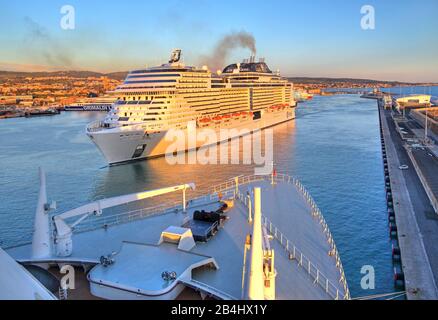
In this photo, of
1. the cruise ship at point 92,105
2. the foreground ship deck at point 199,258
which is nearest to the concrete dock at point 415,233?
the foreground ship deck at point 199,258

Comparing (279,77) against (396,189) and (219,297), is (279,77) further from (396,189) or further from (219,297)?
(219,297)

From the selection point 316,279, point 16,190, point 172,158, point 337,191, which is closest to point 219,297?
point 316,279

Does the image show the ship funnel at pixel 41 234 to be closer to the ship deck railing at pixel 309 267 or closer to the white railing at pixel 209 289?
the white railing at pixel 209 289

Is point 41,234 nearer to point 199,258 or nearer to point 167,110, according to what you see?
point 199,258

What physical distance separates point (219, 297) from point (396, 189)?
19849mm

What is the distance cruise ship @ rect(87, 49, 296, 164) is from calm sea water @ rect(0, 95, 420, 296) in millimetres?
2028

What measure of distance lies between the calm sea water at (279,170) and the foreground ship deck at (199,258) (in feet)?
11.8

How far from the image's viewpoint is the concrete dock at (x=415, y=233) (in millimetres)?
13031

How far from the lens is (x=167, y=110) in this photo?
4028cm

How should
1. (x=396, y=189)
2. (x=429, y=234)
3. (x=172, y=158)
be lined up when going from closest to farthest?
(x=429, y=234)
(x=396, y=189)
(x=172, y=158)

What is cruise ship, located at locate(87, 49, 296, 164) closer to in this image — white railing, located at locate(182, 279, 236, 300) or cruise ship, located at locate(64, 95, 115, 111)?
white railing, located at locate(182, 279, 236, 300)

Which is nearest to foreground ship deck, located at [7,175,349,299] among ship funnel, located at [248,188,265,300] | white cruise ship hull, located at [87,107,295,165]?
ship funnel, located at [248,188,265,300]

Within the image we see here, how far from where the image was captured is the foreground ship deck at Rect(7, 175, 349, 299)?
8.42 m

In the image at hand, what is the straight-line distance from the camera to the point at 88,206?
468 inches
